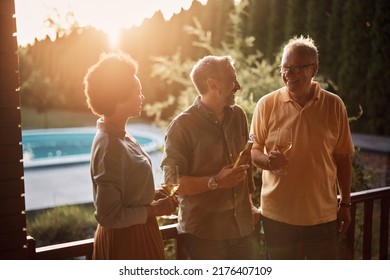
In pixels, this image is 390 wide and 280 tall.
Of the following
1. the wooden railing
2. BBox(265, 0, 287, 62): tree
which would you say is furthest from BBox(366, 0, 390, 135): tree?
the wooden railing

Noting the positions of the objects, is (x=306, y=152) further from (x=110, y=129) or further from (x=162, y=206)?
(x=110, y=129)

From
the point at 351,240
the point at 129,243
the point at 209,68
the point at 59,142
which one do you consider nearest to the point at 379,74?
the point at 351,240

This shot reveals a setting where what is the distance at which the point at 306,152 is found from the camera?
220 centimetres

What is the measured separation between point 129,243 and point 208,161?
0.49 meters

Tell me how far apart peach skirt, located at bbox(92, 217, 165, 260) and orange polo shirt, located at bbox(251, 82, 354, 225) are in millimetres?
695

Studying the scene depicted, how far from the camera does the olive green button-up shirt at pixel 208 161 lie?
1999 mm

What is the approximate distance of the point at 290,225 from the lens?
7.38 feet

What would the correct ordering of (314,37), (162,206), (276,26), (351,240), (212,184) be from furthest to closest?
(276,26) → (314,37) → (351,240) → (212,184) → (162,206)

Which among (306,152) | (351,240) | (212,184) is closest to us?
(212,184)

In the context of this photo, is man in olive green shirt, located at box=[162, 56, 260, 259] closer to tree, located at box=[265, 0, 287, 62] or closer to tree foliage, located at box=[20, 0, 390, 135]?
tree foliage, located at box=[20, 0, 390, 135]

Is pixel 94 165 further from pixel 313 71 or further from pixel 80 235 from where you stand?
pixel 80 235
